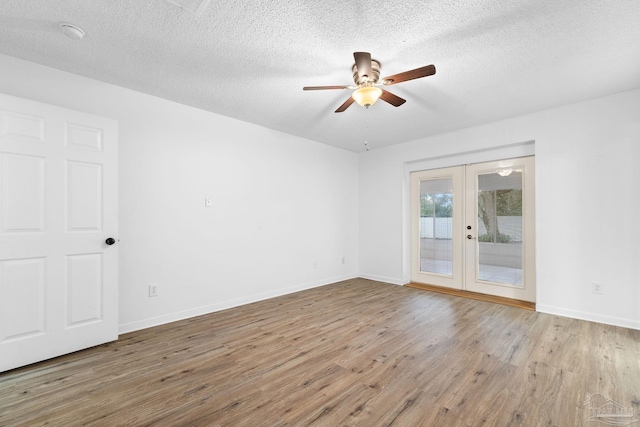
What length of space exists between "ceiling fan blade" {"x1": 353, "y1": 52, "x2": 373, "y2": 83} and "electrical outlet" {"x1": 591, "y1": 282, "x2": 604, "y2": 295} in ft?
11.8

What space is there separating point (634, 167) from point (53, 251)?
5.99m

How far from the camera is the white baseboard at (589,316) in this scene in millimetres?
2996

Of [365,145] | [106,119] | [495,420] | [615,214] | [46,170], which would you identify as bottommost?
[495,420]

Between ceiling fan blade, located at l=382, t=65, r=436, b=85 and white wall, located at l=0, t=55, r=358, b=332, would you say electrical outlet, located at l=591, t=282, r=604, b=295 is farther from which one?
white wall, located at l=0, t=55, r=358, b=332

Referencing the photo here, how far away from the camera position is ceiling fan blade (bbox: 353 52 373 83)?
2043 millimetres

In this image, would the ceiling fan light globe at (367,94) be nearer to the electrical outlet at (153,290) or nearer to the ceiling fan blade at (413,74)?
the ceiling fan blade at (413,74)

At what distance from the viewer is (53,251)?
7.86 feet

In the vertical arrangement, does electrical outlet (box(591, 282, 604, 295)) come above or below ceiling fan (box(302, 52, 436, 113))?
below

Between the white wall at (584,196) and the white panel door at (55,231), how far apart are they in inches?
192

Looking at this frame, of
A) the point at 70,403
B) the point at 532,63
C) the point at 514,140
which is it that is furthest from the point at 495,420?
the point at 514,140

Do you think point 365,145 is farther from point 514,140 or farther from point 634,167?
point 634,167

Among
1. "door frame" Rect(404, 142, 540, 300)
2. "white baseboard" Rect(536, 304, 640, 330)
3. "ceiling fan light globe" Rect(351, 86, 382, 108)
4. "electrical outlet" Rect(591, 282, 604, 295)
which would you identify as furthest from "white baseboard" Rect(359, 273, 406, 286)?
"ceiling fan light globe" Rect(351, 86, 382, 108)

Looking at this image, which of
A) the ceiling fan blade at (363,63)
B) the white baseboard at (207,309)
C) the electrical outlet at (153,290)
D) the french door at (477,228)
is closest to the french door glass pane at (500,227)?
the french door at (477,228)

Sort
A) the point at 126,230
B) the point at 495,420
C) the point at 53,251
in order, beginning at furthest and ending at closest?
1. the point at 126,230
2. the point at 53,251
3. the point at 495,420
